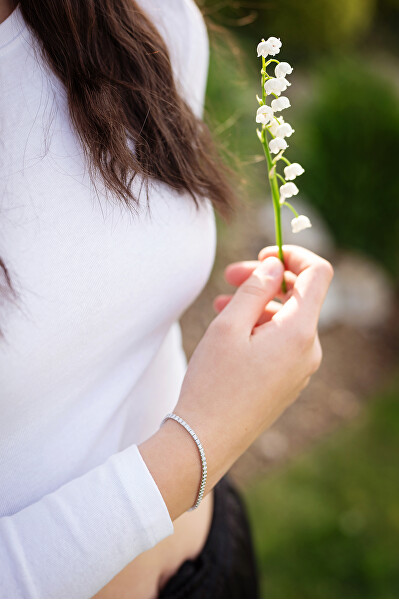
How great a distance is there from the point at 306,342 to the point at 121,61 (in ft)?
2.08

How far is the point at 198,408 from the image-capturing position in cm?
93

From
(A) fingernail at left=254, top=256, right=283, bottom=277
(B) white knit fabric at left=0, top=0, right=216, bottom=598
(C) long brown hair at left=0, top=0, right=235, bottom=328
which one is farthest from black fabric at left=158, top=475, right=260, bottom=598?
(C) long brown hair at left=0, top=0, right=235, bottom=328

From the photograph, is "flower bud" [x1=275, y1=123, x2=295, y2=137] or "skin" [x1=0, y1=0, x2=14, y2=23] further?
"skin" [x1=0, y1=0, x2=14, y2=23]

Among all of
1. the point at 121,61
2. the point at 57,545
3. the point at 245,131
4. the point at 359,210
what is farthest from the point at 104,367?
the point at 359,210

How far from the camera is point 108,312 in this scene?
97 centimetres

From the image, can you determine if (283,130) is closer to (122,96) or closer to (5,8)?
(122,96)

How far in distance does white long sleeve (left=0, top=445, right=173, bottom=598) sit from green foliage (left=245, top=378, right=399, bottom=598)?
2.02 meters

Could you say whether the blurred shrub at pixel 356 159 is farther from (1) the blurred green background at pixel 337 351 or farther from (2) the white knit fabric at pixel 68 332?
(2) the white knit fabric at pixel 68 332

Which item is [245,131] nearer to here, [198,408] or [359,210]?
[359,210]

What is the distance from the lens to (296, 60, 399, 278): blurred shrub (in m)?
4.10

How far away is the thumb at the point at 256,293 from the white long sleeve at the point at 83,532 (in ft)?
0.97

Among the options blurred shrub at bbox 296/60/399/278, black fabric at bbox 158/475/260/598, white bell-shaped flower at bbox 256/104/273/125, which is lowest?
blurred shrub at bbox 296/60/399/278

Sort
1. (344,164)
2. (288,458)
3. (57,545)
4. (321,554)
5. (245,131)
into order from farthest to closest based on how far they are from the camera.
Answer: (344,164) < (245,131) < (288,458) < (321,554) < (57,545)

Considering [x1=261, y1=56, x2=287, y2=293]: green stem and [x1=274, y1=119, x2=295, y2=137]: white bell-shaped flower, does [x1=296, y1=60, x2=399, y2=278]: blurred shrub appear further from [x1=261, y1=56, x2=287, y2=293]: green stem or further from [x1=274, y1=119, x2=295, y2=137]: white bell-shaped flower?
[x1=274, y1=119, x2=295, y2=137]: white bell-shaped flower
